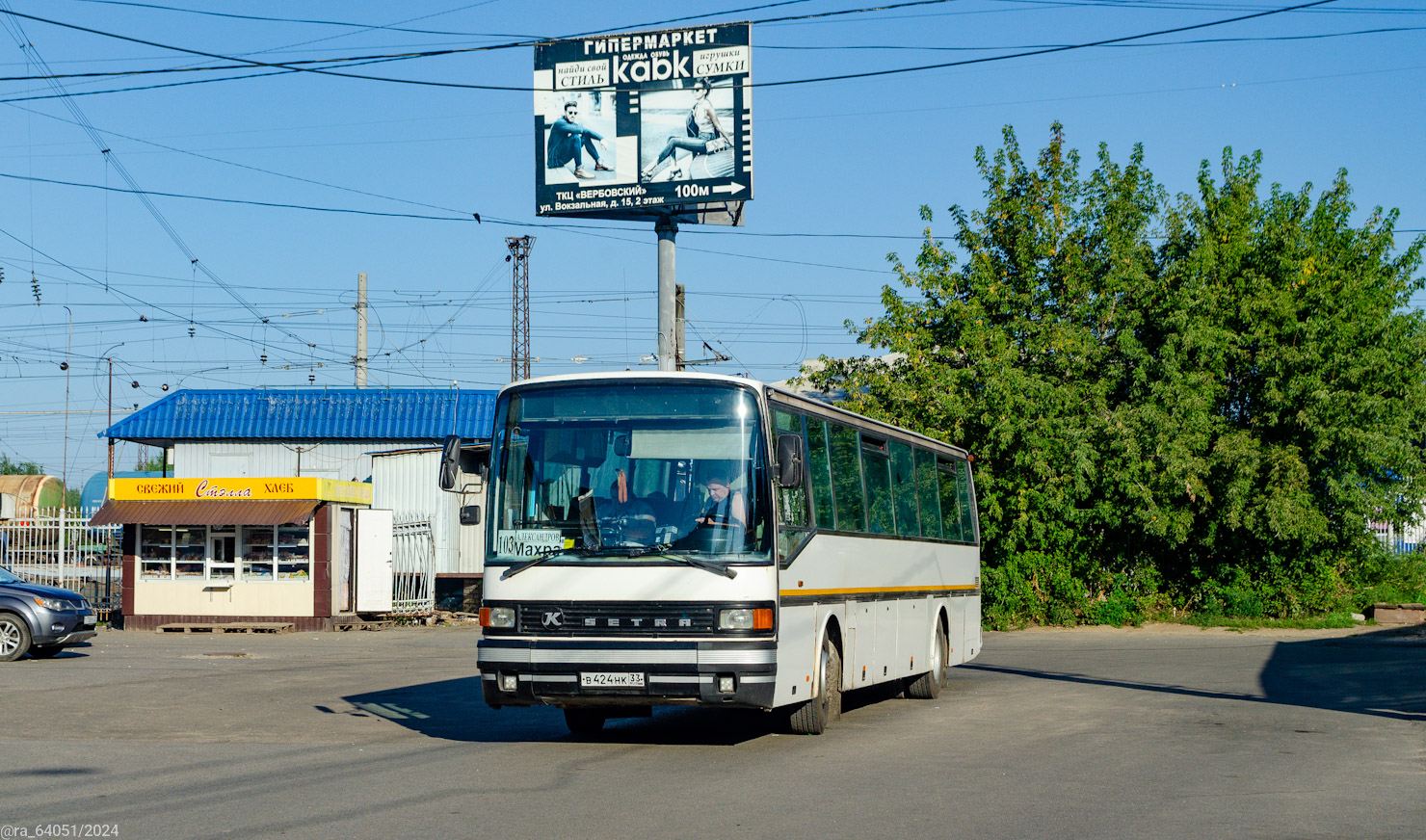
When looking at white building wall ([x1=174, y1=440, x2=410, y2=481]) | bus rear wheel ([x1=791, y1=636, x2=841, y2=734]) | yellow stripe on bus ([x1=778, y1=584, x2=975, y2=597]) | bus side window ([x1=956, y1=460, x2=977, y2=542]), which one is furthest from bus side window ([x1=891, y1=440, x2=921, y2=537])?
white building wall ([x1=174, y1=440, x2=410, y2=481])

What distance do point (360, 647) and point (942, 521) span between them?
43.7 ft

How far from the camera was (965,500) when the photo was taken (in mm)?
19422

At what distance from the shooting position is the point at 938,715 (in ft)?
48.3

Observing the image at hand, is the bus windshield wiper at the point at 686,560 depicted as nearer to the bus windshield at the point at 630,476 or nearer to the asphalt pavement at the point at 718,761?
the bus windshield at the point at 630,476

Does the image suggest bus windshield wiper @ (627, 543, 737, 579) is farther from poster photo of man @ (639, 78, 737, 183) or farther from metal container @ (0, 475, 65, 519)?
metal container @ (0, 475, 65, 519)

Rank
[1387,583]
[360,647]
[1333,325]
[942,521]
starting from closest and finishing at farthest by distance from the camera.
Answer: [942,521] < [360,647] < [1333,325] < [1387,583]

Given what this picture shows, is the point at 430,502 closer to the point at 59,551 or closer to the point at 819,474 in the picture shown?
the point at 59,551

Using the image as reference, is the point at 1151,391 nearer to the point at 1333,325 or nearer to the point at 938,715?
the point at 1333,325

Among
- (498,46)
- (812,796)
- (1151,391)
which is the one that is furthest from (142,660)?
(1151,391)

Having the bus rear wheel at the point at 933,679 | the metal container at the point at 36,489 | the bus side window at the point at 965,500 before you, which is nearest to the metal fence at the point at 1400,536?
the bus side window at the point at 965,500

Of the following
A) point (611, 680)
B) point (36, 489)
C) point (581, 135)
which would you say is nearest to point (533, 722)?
point (611, 680)

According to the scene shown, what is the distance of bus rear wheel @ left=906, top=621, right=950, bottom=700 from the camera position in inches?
659

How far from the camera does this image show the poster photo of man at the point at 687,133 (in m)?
29.4

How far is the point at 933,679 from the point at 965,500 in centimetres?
341
